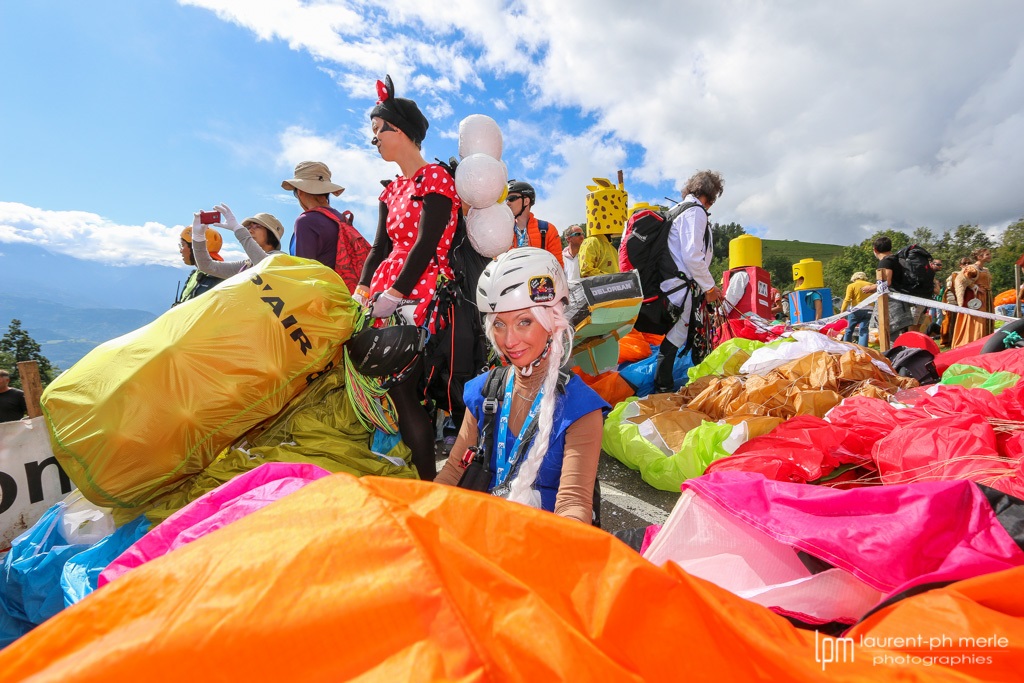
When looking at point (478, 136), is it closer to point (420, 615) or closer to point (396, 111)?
point (396, 111)

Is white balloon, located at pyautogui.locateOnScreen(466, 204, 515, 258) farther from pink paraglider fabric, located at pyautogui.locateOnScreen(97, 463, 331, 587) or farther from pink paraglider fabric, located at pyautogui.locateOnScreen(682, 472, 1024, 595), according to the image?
pink paraglider fabric, located at pyautogui.locateOnScreen(682, 472, 1024, 595)

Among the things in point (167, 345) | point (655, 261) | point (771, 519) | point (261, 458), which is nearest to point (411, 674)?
point (771, 519)

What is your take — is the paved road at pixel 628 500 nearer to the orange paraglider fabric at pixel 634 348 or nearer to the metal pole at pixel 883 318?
the orange paraglider fabric at pixel 634 348

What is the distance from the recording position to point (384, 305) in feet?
7.48

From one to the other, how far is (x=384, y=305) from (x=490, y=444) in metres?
0.88

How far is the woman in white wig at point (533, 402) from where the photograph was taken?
1566mm

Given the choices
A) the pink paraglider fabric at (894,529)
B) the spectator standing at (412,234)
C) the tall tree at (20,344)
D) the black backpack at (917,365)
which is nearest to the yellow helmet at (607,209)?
the black backpack at (917,365)

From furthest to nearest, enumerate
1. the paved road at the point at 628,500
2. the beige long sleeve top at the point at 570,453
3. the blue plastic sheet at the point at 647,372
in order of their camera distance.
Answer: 1. the blue plastic sheet at the point at 647,372
2. the paved road at the point at 628,500
3. the beige long sleeve top at the point at 570,453

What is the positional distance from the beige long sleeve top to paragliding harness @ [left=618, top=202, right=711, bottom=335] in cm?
299

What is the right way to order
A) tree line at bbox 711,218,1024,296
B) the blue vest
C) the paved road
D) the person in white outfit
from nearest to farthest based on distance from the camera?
the blue vest < the paved road < the person in white outfit < tree line at bbox 711,218,1024,296

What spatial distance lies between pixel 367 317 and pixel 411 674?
184 cm

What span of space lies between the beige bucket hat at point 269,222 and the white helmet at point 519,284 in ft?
9.51

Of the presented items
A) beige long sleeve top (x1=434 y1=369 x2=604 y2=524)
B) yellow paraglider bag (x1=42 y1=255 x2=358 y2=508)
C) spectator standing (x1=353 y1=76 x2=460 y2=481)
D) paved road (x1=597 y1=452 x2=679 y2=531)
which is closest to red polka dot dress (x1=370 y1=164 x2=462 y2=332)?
spectator standing (x1=353 y1=76 x2=460 y2=481)

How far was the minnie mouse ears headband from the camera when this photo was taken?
2445 mm
